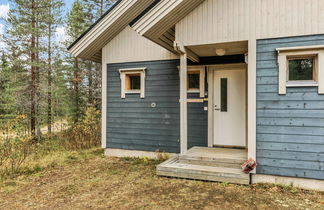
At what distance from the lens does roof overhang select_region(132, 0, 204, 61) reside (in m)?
3.99

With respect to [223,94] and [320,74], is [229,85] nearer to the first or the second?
[223,94]

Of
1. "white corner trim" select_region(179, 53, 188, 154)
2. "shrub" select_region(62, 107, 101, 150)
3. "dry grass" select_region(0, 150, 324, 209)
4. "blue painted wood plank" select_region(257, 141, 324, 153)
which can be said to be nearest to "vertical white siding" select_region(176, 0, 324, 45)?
"white corner trim" select_region(179, 53, 188, 154)

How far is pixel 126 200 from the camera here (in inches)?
133

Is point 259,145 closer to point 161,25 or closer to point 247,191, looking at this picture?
point 247,191

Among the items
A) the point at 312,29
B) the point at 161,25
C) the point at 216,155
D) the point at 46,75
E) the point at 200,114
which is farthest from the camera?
the point at 46,75

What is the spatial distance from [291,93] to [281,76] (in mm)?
332

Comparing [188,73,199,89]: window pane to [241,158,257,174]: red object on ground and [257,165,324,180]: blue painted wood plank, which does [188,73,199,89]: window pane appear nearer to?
[241,158,257,174]: red object on ground

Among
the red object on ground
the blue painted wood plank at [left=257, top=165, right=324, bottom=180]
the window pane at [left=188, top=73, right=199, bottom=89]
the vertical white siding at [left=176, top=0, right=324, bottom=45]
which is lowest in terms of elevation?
the blue painted wood plank at [left=257, top=165, right=324, bottom=180]

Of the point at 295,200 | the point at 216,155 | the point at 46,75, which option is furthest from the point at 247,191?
the point at 46,75

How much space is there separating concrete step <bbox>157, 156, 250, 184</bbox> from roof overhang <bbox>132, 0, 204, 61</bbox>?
8.59 ft

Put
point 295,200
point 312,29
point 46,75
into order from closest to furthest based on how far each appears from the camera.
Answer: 1. point 295,200
2. point 312,29
3. point 46,75

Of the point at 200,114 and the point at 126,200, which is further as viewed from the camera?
the point at 200,114

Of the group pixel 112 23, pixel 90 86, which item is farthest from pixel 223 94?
pixel 90 86

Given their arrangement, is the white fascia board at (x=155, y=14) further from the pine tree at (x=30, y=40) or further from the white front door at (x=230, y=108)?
the pine tree at (x=30, y=40)
